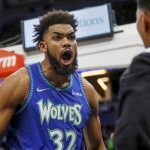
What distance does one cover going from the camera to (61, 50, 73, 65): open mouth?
3264 mm

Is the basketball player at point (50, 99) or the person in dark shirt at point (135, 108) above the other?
the person in dark shirt at point (135, 108)

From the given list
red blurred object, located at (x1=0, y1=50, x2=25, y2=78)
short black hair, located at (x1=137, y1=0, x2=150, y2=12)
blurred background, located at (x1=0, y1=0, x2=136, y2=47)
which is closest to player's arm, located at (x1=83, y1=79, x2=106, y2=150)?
short black hair, located at (x1=137, y1=0, x2=150, y2=12)

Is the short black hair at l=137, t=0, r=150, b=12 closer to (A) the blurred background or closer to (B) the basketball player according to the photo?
(B) the basketball player

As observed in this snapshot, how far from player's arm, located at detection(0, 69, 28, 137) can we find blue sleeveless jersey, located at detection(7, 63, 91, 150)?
67 mm

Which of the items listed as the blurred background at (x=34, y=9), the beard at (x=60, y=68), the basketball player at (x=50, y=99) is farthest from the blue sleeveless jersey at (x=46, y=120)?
the blurred background at (x=34, y=9)

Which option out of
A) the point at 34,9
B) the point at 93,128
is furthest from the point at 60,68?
the point at 34,9

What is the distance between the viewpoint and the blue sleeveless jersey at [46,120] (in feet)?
10.3

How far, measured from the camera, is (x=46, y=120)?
3.16 meters

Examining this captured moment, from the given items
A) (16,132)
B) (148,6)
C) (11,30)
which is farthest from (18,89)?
(11,30)

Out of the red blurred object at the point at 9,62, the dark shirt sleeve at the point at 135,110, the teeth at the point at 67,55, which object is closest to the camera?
the dark shirt sleeve at the point at 135,110

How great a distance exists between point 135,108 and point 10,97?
1.61m

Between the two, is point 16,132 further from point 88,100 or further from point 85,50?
point 85,50

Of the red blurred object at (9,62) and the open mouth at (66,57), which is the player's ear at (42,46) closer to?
the open mouth at (66,57)

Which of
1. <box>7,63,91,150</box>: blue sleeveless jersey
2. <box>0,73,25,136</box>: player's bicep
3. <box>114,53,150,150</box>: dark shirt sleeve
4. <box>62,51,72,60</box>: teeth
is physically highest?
<box>114,53,150,150</box>: dark shirt sleeve
